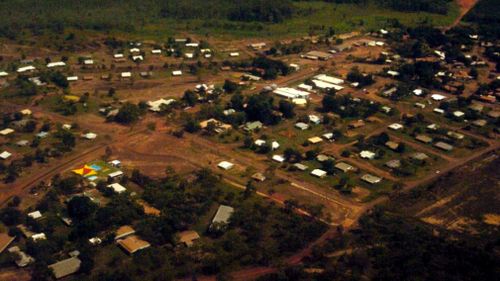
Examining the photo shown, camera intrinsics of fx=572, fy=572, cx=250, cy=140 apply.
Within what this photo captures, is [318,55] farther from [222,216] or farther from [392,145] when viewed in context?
[222,216]

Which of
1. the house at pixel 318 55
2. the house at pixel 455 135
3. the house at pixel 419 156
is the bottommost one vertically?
the house at pixel 419 156

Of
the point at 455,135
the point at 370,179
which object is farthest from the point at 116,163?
the point at 455,135

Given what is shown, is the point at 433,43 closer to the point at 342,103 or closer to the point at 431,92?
the point at 431,92

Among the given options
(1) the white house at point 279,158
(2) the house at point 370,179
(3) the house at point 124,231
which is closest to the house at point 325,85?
(1) the white house at point 279,158

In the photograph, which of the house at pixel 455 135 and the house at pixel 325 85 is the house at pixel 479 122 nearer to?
the house at pixel 455 135

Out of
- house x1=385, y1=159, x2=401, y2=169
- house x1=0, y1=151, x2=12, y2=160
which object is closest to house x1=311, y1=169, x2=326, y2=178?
house x1=385, y1=159, x2=401, y2=169
